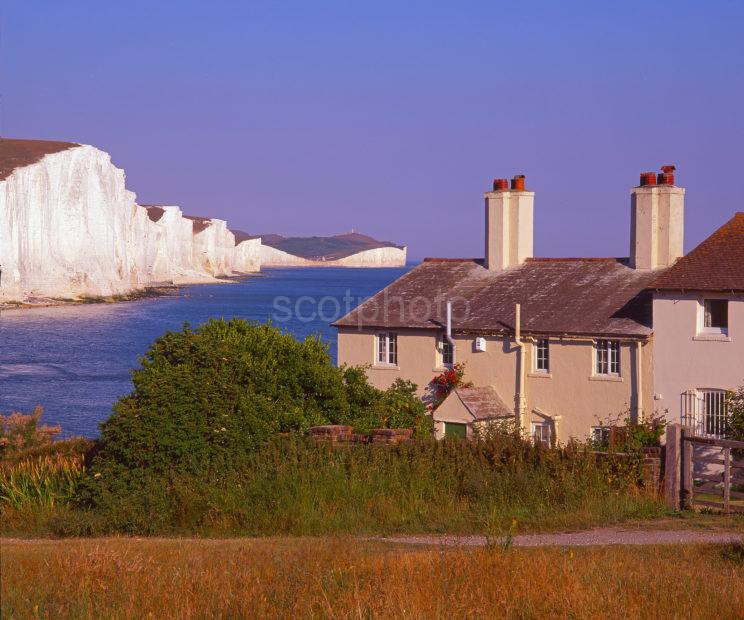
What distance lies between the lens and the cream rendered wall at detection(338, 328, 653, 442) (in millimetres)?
32062

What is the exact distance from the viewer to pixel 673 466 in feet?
49.9

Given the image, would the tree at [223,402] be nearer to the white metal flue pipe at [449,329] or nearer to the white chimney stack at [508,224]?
the white metal flue pipe at [449,329]

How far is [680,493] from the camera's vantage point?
49.8ft

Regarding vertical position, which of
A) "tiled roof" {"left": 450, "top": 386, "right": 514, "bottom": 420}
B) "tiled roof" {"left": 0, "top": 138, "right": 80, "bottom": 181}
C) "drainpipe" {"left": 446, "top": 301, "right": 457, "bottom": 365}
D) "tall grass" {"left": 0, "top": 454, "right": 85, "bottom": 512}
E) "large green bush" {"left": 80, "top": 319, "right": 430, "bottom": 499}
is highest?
"tiled roof" {"left": 0, "top": 138, "right": 80, "bottom": 181}

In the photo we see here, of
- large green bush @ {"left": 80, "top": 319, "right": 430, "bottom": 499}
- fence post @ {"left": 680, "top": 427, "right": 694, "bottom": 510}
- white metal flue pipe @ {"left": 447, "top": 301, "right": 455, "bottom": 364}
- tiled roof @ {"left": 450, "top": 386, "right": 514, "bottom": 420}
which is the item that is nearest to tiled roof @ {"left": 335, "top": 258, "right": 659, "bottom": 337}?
white metal flue pipe @ {"left": 447, "top": 301, "right": 455, "bottom": 364}

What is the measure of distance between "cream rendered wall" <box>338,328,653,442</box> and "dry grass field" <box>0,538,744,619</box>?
21369 mm

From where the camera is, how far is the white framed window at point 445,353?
3556 centimetres

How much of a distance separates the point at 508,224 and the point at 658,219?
18.6 ft

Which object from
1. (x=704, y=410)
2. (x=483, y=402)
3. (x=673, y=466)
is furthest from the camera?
(x=483, y=402)

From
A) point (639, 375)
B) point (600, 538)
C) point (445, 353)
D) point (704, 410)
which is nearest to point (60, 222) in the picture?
point (445, 353)

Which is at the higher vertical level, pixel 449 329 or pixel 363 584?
pixel 449 329

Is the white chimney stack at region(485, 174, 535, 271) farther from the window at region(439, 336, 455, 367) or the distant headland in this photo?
the distant headland

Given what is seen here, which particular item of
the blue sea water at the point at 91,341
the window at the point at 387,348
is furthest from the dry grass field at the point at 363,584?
the window at the point at 387,348

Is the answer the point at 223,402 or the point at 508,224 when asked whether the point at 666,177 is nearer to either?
the point at 508,224
